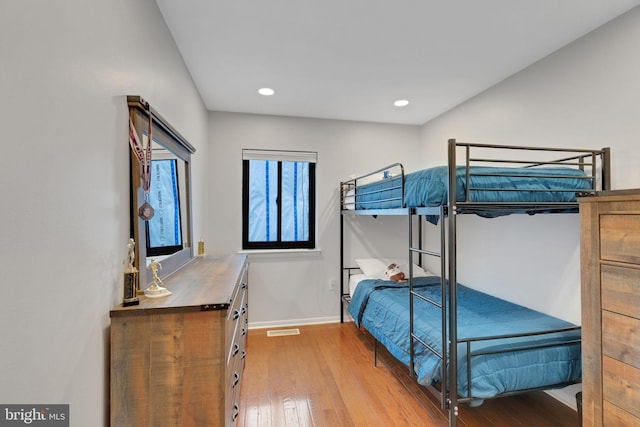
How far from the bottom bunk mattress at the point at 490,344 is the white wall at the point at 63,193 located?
5.55 feet

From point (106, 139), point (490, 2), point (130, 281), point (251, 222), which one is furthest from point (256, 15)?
point (251, 222)

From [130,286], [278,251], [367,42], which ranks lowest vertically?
[278,251]

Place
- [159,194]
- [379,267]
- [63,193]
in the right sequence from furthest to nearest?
[379,267], [159,194], [63,193]

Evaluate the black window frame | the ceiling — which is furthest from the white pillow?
the ceiling

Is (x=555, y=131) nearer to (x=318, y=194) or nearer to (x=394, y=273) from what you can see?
(x=394, y=273)

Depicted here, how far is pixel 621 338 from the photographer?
4.22 ft

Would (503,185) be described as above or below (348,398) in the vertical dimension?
above

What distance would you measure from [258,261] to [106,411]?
7.64 ft

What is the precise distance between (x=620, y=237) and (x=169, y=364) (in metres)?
1.95

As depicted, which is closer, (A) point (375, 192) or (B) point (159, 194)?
(B) point (159, 194)

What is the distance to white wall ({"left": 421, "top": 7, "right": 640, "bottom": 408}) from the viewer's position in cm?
175

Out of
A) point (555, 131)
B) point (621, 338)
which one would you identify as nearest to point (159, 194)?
point (621, 338)

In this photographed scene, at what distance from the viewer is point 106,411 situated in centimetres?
109

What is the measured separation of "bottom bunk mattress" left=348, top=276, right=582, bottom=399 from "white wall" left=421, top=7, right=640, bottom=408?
237mm
